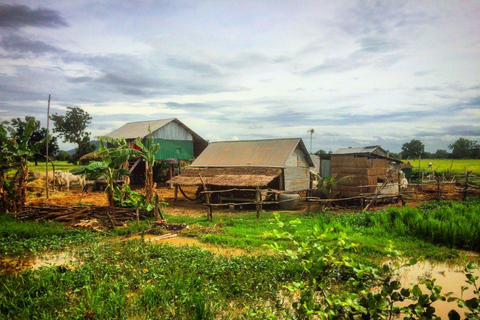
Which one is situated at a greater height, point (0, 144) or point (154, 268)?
point (0, 144)

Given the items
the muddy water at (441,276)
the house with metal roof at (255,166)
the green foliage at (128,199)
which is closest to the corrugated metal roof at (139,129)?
the house with metal roof at (255,166)

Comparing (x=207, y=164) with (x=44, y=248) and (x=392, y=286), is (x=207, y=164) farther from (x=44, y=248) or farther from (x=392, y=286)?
(x=392, y=286)

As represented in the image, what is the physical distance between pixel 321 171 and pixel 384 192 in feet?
28.1

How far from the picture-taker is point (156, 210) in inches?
441

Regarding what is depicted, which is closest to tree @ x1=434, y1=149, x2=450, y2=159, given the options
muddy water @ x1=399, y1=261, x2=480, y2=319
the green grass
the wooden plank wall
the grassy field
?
the grassy field

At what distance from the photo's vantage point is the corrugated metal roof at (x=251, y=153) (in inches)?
711

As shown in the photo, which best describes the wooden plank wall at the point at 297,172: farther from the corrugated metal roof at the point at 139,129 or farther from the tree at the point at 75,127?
the tree at the point at 75,127

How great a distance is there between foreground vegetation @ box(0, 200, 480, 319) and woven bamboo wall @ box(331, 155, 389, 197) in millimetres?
5013

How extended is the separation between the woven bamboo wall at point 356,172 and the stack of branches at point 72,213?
10.1 metres

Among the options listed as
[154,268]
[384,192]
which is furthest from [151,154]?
[384,192]

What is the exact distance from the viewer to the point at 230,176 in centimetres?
1703

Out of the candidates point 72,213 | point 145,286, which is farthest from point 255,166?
point 145,286

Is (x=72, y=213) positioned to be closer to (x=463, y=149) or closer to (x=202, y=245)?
(x=202, y=245)

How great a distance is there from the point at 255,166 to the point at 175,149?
10.2 m
